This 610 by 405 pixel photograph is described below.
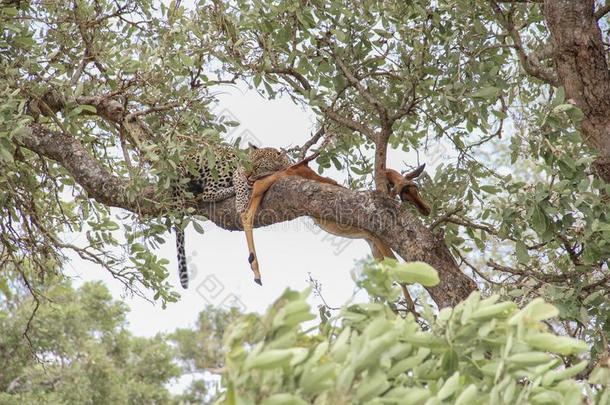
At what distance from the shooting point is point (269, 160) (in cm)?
603

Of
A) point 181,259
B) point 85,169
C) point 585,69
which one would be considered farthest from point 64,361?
point 585,69

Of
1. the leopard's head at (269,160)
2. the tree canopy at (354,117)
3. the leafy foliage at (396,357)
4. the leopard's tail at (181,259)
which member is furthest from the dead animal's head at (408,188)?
the leafy foliage at (396,357)

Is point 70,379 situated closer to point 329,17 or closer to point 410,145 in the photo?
point 410,145

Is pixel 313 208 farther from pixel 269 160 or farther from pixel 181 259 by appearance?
pixel 181 259

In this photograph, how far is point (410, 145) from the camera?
6.50 metres

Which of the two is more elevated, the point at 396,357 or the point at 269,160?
the point at 269,160

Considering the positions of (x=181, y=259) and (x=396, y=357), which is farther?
(x=181, y=259)

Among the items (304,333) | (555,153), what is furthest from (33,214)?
(304,333)

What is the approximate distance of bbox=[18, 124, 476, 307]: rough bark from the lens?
14.1 feet

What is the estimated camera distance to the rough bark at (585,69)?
4.31m

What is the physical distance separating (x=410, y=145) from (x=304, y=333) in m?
4.42

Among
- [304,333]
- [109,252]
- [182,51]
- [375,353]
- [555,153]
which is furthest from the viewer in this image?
[109,252]

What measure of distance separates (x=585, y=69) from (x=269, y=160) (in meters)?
2.37

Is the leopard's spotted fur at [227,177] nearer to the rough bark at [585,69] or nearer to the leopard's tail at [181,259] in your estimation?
the leopard's tail at [181,259]
